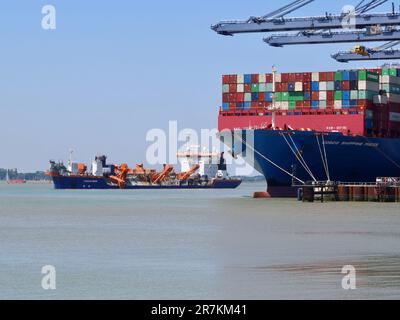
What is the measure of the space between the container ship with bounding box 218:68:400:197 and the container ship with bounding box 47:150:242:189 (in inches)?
3046

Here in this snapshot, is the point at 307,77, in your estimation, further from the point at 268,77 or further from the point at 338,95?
the point at 268,77

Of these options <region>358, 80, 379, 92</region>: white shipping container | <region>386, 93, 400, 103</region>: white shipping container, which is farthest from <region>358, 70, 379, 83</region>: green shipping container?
<region>386, 93, 400, 103</region>: white shipping container

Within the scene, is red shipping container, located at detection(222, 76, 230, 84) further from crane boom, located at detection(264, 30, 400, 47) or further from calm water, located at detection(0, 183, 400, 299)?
calm water, located at detection(0, 183, 400, 299)

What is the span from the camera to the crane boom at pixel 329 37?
76125 millimetres

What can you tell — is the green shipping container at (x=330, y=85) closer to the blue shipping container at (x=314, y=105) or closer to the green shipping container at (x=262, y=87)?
the blue shipping container at (x=314, y=105)

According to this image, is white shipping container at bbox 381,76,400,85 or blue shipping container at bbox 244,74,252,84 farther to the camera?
blue shipping container at bbox 244,74,252,84

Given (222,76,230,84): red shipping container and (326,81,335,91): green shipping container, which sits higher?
(222,76,230,84): red shipping container

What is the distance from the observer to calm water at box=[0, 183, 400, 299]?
25328 mm

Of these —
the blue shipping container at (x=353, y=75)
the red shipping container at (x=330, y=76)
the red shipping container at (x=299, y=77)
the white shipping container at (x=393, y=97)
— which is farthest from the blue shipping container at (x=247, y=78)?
the white shipping container at (x=393, y=97)

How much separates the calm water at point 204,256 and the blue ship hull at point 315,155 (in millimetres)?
19892

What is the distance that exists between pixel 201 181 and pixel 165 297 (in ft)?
485

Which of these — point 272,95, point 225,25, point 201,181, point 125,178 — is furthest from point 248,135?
point 201,181

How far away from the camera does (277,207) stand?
6675cm

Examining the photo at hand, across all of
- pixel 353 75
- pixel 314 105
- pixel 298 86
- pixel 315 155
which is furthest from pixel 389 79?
pixel 315 155
